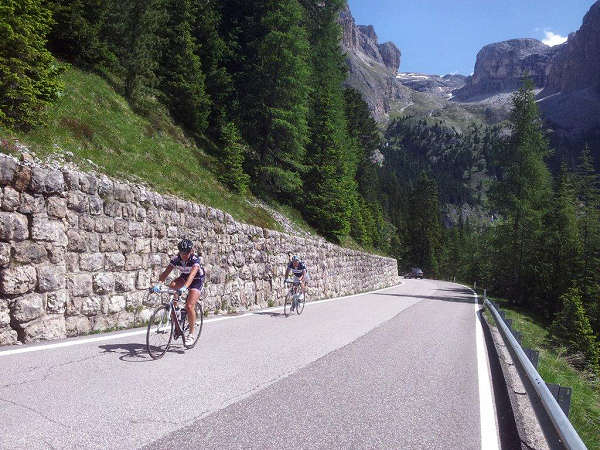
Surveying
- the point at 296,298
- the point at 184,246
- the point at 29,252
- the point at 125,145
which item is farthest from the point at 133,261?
the point at 125,145

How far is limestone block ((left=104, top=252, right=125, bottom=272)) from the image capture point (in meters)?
8.38

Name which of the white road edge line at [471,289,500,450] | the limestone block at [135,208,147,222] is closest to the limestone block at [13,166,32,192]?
the limestone block at [135,208,147,222]

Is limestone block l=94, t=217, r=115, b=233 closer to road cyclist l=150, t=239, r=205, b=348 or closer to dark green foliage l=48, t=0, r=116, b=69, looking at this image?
road cyclist l=150, t=239, r=205, b=348

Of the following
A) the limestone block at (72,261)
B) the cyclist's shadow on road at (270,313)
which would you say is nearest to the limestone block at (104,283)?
the limestone block at (72,261)

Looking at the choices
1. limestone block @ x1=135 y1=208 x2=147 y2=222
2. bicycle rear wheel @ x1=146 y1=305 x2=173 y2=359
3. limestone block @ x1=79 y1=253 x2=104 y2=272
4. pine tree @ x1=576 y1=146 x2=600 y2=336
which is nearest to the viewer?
bicycle rear wheel @ x1=146 y1=305 x2=173 y2=359

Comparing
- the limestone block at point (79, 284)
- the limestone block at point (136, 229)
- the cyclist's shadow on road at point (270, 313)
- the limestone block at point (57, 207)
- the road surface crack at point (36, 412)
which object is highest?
the limestone block at point (57, 207)

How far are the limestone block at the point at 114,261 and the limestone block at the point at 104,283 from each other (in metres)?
0.16

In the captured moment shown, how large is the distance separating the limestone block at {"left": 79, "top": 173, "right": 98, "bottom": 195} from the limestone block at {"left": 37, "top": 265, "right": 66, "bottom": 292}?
61.3 inches

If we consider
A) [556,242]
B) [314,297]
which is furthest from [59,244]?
[556,242]

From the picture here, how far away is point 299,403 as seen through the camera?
15.6 ft

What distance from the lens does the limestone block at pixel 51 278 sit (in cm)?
689

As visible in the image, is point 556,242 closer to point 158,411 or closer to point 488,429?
point 488,429

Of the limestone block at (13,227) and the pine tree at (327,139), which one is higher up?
the pine tree at (327,139)

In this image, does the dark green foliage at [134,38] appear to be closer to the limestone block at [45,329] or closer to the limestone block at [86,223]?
the limestone block at [86,223]
